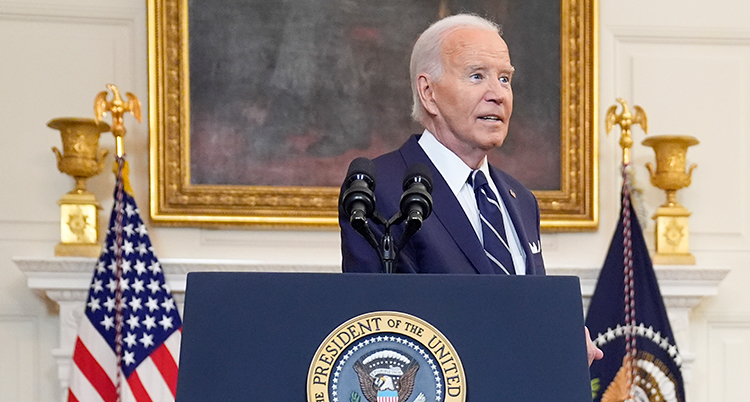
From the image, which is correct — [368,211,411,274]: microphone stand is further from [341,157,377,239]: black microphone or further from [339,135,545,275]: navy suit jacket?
A: [339,135,545,275]: navy suit jacket

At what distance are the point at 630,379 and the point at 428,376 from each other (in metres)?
3.48

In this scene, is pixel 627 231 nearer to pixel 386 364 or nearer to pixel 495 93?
pixel 495 93

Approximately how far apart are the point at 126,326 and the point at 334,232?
1174 millimetres

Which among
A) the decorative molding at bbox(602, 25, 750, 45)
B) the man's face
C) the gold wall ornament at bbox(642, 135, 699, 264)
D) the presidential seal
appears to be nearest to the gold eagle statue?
Answer: the presidential seal

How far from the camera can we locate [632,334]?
15.4ft

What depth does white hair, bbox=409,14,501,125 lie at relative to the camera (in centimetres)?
253

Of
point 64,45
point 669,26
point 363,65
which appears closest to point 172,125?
point 64,45

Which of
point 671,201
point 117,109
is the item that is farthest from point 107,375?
point 671,201

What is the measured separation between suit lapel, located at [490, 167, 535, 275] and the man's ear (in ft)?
0.80

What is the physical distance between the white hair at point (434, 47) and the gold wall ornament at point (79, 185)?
243cm

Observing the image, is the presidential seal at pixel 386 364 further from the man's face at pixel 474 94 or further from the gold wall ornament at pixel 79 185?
the gold wall ornament at pixel 79 185

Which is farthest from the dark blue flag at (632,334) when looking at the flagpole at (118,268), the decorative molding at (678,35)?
the flagpole at (118,268)

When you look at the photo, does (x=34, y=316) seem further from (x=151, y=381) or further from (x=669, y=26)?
(x=669, y=26)

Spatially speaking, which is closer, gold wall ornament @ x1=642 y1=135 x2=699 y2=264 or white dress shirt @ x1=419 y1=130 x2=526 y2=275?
white dress shirt @ x1=419 y1=130 x2=526 y2=275
